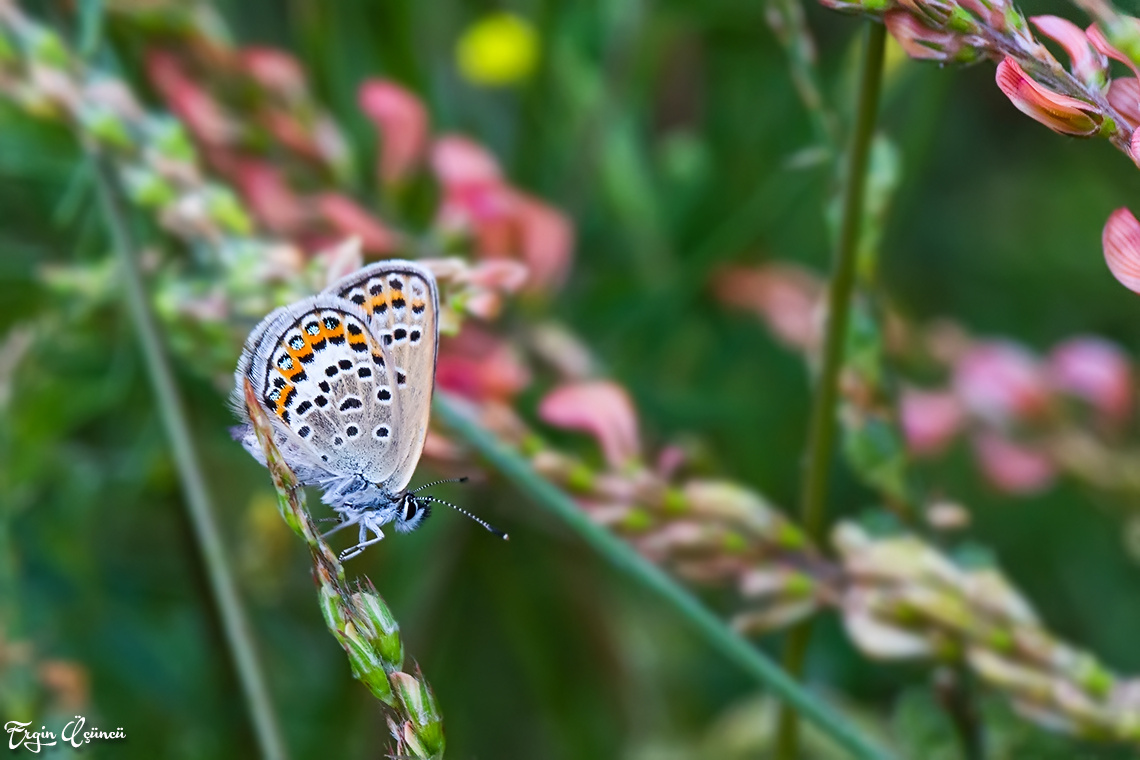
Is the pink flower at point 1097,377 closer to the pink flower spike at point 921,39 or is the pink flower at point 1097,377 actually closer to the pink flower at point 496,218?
the pink flower at point 496,218

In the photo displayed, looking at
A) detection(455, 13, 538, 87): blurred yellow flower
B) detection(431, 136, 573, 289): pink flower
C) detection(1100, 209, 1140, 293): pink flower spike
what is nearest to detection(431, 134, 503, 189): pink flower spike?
detection(431, 136, 573, 289): pink flower

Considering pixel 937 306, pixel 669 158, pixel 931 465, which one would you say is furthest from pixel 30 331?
pixel 937 306

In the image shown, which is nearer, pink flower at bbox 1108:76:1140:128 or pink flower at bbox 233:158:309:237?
pink flower at bbox 1108:76:1140:128

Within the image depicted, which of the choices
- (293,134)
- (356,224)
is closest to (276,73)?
(293,134)

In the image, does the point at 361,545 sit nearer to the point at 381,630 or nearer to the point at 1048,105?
the point at 381,630

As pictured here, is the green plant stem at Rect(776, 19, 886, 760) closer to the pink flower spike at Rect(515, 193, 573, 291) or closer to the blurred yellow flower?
the pink flower spike at Rect(515, 193, 573, 291)

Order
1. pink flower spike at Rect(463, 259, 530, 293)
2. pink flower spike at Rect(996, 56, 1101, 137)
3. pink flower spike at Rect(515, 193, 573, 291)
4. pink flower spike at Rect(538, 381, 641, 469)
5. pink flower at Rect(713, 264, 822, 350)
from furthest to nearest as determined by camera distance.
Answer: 1. pink flower at Rect(713, 264, 822, 350)
2. pink flower spike at Rect(515, 193, 573, 291)
3. pink flower spike at Rect(538, 381, 641, 469)
4. pink flower spike at Rect(463, 259, 530, 293)
5. pink flower spike at Rect(996, 56, 1101, 137)

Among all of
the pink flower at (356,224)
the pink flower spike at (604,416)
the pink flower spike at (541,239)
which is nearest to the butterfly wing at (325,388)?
the pink flower spike at (604,416)
